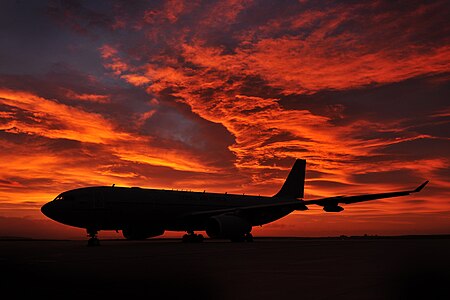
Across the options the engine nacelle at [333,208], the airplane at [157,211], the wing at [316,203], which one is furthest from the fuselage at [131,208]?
the engine nacelle at [333,208]

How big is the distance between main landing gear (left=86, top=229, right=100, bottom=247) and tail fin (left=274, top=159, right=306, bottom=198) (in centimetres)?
2708

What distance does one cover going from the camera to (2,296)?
8961mm

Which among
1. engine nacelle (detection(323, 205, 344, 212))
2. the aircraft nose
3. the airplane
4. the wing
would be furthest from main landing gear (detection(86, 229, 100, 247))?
engine nacelle (detection(323, 205, 344, 212))

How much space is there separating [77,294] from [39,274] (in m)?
4.53

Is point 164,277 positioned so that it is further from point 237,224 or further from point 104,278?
point 237,224

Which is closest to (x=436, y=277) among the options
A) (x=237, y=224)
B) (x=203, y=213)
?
(x=237, y=224)

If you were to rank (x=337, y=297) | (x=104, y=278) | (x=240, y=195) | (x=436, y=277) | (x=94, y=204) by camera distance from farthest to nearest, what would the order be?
(x=240, y=195), (x=94, y=204), (x=436, y=277), (x=104, y=278), (x=337, y=297)

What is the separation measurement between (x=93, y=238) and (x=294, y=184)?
29.0 m

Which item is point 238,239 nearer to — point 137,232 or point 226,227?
point 226,227

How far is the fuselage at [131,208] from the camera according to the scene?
34344mm

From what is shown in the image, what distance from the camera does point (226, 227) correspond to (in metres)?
37.6

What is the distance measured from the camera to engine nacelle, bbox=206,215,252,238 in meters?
37.6

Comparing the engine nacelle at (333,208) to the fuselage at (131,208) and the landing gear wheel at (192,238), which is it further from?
the landing gear wheel at (192,238)

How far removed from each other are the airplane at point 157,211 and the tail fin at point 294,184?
34.9ft
